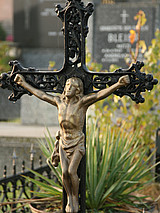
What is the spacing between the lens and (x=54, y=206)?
3.16 metres

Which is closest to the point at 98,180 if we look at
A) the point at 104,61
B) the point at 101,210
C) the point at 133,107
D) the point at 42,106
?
the point at 101,210

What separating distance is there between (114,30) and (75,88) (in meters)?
6.40

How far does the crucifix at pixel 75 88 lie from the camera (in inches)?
92.4

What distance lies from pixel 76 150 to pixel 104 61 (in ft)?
20.9

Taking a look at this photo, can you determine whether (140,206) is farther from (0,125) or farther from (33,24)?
(33,24)

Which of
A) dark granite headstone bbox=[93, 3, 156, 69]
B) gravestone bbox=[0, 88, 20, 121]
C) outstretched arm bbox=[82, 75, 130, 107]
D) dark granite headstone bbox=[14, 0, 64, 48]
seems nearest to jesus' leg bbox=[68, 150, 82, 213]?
outstretched arm bbox=[82, 75, 130, 107]

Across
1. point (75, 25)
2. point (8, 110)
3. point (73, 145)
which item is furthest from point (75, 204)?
point (8, 110)

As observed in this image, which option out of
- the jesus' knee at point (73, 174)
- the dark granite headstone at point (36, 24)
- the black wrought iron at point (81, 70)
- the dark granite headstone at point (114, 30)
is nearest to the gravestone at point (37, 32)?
the dark granite headstone at point (36, 24)

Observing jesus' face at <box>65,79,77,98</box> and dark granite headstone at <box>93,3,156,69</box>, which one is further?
dark granite headstone at <box>93,3,156,69</box>

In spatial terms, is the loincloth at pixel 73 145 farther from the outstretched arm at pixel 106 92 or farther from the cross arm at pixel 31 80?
the cross arm at pixel 31 80

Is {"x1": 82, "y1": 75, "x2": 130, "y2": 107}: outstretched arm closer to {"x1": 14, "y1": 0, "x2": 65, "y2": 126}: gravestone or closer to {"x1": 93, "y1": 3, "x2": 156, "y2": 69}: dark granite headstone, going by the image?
{"x1": 93, "y1": 3, "x2": 156, "y2": 69}: dark granite headstone

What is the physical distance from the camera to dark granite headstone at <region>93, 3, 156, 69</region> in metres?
8.43

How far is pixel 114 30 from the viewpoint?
8.54 meters

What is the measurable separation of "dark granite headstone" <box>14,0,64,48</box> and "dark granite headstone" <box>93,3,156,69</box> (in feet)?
9.13
